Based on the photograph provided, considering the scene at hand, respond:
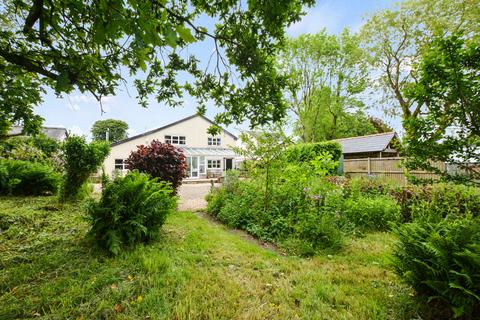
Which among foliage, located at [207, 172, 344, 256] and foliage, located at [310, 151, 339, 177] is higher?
foliage, located at [310, 151, 339, 177]

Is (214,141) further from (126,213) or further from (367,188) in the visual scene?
(126,213)

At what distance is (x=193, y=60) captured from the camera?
142 inches

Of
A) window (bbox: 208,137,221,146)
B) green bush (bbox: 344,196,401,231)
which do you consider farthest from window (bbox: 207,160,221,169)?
green bush (bbox: 344,196,401,231)

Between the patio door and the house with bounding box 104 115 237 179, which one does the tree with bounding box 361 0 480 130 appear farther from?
the patio door

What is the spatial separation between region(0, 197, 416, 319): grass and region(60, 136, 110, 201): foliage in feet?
8.74

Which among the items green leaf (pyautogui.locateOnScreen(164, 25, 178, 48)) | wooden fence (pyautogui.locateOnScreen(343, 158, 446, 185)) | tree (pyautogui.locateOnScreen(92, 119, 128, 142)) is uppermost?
tree (pyautogui.locateOnScreen(92, 119, 128, 142))

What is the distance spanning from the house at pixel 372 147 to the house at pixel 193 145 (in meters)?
11.4

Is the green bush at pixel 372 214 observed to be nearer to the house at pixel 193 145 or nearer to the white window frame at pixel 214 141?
the house at pixel 193 145

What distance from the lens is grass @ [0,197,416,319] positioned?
209 cm

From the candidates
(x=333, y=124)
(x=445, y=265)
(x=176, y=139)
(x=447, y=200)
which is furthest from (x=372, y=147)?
(x=176, y=139)

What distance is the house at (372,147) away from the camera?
17312 millimetres

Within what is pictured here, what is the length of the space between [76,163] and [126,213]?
13.8ft

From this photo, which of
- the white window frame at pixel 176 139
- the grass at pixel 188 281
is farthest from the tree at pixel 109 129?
the grass at pixel 188 281

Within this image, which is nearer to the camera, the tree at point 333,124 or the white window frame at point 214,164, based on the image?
the white window frame at point 214,164
